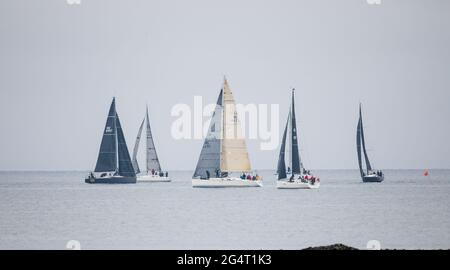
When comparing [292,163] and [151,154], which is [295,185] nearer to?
[292,163]

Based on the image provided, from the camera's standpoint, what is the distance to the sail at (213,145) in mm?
88219

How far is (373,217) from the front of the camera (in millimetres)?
59219

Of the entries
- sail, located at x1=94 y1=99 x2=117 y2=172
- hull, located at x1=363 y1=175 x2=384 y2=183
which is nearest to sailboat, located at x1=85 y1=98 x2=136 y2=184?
sail, located at x1=94 y1=99 x2=117 y2=172

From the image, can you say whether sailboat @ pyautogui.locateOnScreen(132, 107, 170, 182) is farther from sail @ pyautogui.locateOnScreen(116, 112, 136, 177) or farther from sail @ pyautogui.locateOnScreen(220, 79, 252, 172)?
sail @ pyautogui.locateOnScreen(220, 79, 252, 172)

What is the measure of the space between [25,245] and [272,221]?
19.7 m

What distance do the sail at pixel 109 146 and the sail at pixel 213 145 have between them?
17.2m

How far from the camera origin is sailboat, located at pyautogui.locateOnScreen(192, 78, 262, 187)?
88.1 meters

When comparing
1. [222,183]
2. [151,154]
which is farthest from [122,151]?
[151,154]

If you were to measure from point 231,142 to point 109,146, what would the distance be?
Result: 73.7 ft

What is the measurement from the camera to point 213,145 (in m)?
89.1
